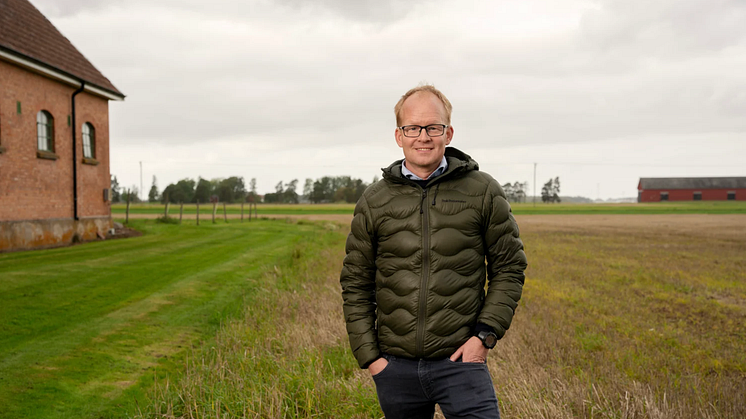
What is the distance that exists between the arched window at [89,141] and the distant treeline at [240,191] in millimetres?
100124

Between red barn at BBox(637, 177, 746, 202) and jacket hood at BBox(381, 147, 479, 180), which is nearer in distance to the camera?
jacket hood at BBox(381, 147, 479, 180)

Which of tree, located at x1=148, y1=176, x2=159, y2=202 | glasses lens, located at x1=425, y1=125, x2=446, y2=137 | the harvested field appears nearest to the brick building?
the harvested field

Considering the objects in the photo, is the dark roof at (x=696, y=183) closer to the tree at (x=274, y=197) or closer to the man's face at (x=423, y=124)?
the tree at (x=274, y=197)

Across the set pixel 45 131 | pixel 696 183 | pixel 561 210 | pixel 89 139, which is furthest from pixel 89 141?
pixel 696 183

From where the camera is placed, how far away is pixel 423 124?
2576 millimetres

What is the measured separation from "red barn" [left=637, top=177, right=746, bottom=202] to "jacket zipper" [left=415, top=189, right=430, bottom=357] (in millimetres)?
129717

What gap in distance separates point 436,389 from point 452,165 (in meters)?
1.15

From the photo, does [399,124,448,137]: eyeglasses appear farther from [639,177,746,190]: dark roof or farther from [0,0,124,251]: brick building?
[639,177,746,190]: dark roof

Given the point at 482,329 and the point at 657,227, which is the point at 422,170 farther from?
the point at 657,227

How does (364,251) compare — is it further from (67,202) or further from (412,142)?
(67,202)

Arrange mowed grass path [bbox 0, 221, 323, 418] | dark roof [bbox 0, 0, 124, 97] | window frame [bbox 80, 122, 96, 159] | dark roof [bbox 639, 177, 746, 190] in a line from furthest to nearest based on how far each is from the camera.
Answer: dark roof [bbox 639, 177, 746, 190] → window frame [bbox 80, 122, 96, 159] → dark roof [bbox 0, 0, 124, 97] → mowed grass path [bbox 0, 221, 323, 418]

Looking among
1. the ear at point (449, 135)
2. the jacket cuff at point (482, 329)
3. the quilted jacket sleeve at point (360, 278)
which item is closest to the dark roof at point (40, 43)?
the quilted jacket sleeve at point (360, 278)

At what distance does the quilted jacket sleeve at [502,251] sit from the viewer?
8.52ft

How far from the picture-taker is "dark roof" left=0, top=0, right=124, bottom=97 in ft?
54.6
